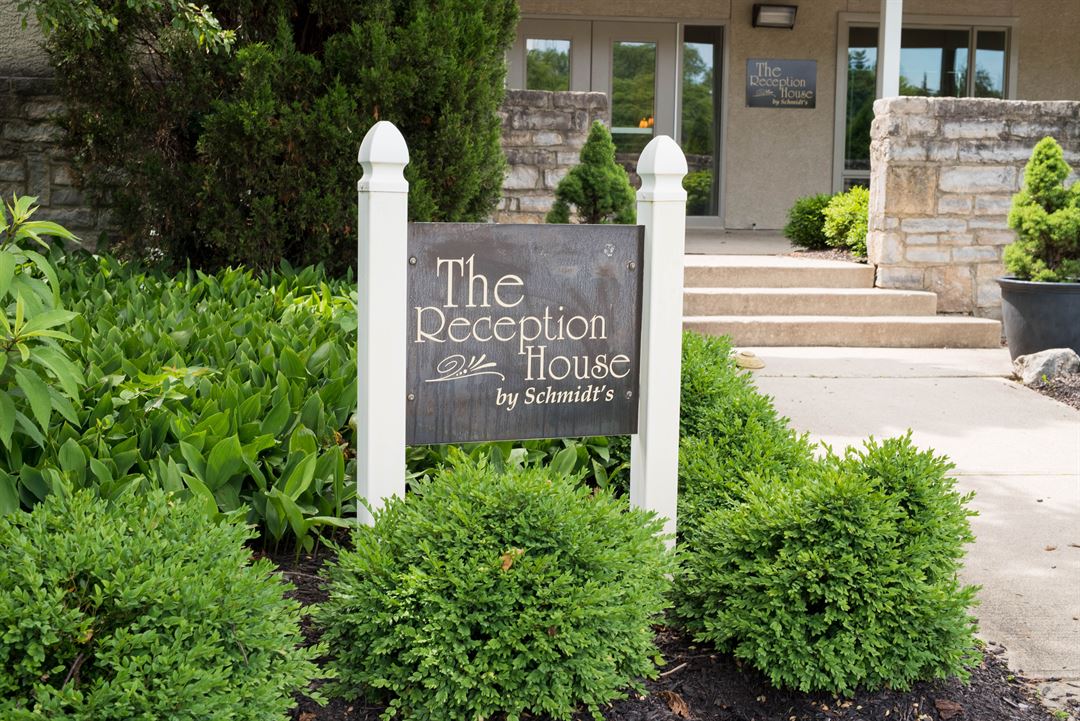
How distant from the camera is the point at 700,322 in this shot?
823 cm

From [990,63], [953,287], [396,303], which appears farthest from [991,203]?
[396,303]

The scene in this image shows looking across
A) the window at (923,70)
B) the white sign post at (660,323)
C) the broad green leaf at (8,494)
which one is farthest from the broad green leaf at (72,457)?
the window at (923,70)

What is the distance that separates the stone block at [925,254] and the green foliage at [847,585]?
257 inches

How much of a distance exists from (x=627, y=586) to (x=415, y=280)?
943mm

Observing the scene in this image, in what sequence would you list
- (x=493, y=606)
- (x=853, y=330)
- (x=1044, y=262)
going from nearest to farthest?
(x=493, y=606) < (x=1044, y=262) < (x=853, y=330)

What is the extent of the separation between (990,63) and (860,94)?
5.48 ft

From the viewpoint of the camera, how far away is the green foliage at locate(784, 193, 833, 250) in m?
11.0

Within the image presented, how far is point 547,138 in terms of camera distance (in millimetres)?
8516

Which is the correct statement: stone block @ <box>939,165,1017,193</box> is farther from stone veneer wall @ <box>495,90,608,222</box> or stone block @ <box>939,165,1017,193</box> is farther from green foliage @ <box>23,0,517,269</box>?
green foliage @ <box>23,0,517,269</box>

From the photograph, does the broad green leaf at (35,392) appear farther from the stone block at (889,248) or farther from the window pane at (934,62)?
the window pane at (934,62)

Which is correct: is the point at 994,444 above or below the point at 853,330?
below

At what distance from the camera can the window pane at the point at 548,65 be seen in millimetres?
13328

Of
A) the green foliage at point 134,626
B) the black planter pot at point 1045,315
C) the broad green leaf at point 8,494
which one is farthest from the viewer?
the black planter pot at point 1045,315

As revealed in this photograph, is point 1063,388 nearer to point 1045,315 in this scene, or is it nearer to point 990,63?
point 1045,315
